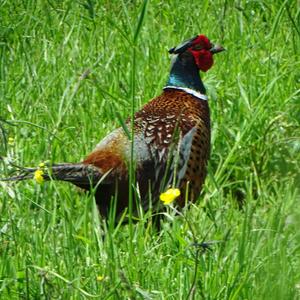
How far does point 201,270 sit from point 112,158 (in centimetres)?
112

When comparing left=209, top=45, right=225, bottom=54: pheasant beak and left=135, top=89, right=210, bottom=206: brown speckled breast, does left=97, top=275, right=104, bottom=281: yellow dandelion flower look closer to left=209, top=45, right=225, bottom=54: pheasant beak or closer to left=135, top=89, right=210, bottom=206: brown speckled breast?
left=135, top=89, right=210, bottom=206: brown speckled breast

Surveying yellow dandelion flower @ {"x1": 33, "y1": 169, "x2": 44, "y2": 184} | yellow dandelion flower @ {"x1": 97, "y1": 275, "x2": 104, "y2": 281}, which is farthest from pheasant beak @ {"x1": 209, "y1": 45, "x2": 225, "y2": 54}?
yellow dandelion flower @ {"x1": 97, "y1": 275, "x2": 104, "y2": 281}

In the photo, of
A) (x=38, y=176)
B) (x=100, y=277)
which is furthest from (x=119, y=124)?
(x=100, y=277)

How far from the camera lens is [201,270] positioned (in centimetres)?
381

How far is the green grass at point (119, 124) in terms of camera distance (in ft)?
12.3

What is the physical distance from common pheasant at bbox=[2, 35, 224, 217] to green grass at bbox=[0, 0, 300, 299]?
0.11m

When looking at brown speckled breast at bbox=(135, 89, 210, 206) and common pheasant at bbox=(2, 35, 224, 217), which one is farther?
brown speckled breast at bbox=(135, 89, 210, 206)

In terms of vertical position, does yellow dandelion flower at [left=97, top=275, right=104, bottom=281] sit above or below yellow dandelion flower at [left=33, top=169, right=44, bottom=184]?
below

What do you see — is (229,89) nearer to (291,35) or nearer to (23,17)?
(291,35)

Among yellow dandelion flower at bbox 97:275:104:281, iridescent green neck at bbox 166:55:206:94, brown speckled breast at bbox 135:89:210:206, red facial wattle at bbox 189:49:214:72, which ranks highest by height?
red facial wattle at bbox 189:49:214:72

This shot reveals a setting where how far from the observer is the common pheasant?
4723 millimetres

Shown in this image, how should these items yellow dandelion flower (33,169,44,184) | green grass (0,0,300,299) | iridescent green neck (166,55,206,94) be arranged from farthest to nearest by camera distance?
iridescent green neck (166,55,206,94)
yellow dandelion flower (33,169,44,184)
green grass (0,0,300,299)

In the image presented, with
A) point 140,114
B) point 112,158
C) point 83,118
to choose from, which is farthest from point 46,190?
point 83,118

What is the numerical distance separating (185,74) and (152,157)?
0.78m
